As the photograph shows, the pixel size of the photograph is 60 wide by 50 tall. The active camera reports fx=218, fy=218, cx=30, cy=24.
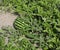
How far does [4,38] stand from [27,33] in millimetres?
325

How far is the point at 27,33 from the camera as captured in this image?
9.90 ft

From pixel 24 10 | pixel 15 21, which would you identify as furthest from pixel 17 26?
pixel 24 10

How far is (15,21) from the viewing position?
3.12 meters

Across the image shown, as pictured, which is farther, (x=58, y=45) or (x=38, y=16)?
(x=38, y=16)

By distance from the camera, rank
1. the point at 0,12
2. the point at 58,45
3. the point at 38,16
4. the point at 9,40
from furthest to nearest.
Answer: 1. the point at 0,12
2. the point at 38,16
3. the point at 9,40
4. the point at 58,45

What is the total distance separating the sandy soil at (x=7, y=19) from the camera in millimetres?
3215

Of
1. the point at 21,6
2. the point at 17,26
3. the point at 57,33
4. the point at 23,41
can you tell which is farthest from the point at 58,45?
the point at 21,6

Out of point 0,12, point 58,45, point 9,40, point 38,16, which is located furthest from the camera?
point 0,12

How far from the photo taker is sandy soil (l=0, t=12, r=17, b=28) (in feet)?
10.5

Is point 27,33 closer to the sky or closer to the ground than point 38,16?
closer to the ground

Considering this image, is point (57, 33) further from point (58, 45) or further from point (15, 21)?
point (15, 21)

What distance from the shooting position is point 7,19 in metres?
3.28

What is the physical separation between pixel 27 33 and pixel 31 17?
284mm

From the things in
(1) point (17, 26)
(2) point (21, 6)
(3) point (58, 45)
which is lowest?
(3) point (58, 45)
